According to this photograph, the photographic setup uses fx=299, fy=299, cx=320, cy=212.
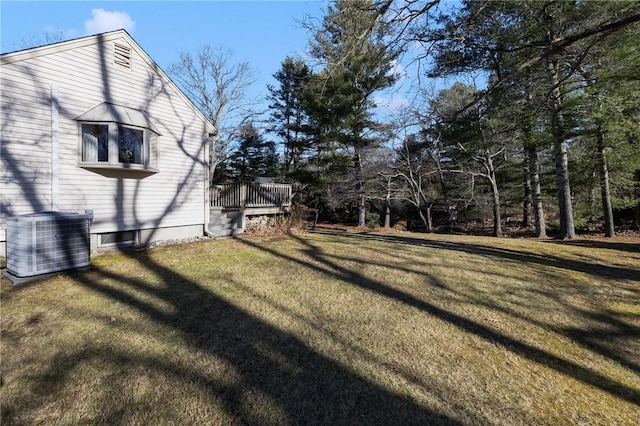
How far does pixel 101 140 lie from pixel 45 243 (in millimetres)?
3200

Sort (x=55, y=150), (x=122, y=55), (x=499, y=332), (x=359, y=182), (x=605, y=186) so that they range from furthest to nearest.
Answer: (x=359, y=182)
(x=605, y=186)
(x=122, y=55)
(x=55, y=150)
(x=499, y=332)

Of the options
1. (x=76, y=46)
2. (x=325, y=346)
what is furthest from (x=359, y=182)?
(x=325, y=346)

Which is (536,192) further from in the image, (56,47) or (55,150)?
(56,47)

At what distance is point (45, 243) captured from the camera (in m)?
4.78

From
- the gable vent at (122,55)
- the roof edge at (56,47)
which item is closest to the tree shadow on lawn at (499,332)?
the gable vent at (122,55)

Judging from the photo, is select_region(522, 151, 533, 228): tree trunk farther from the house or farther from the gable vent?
the gable vent

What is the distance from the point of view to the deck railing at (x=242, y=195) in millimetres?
10887

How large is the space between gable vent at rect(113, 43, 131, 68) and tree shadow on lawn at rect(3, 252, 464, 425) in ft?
22.0

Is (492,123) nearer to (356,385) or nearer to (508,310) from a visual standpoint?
(508,310)

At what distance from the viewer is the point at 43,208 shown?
20.7 feet

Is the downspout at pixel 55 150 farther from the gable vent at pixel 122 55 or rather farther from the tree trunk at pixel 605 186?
the tree trunk at pixel 605 186

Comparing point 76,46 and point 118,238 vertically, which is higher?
point 76,46

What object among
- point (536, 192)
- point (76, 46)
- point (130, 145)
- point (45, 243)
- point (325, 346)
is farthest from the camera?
point (536, 192)

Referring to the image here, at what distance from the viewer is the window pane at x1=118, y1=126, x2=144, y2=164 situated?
23.7 feet
